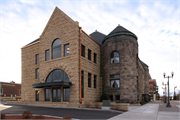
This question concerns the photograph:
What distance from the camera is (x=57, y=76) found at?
78.6ft

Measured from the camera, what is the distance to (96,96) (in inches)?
1063

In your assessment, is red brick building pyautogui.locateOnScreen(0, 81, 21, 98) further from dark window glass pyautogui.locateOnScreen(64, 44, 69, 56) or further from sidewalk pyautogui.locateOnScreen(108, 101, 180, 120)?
sidewalk pyautogui.locateOnScreen(108, 101, 180, 120)

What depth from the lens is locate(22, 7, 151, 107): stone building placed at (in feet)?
73.4

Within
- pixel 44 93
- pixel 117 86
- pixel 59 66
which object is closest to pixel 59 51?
pixel 59 66

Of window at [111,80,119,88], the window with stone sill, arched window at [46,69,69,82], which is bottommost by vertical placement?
window at [111,80,119,88]

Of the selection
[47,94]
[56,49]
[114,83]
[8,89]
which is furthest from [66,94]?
[8,89]

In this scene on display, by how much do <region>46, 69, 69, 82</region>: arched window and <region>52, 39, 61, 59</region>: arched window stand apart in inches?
98.6

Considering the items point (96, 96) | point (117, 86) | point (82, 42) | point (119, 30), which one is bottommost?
point (96, 96)

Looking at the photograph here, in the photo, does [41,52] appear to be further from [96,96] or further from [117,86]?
[117,86]

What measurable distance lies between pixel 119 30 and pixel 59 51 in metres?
12.3

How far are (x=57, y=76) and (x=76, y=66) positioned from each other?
14.1ft

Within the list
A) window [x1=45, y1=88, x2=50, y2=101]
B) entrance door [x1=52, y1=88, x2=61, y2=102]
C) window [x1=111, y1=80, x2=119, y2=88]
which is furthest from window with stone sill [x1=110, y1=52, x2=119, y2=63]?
window [x1=45, y1=88, x2=50, y2=101]

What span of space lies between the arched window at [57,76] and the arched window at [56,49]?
8.21 feet

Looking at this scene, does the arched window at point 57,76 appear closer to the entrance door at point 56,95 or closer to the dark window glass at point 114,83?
the entrance door at point 56,95
